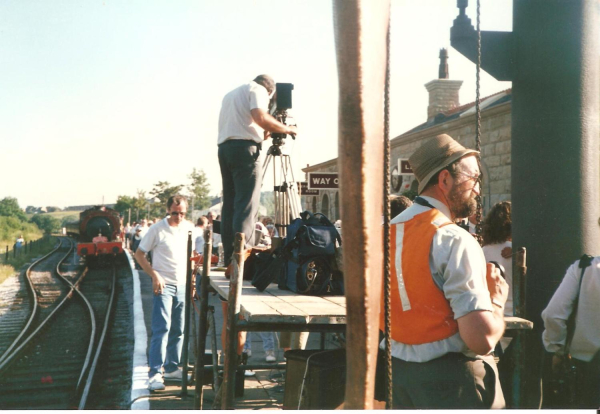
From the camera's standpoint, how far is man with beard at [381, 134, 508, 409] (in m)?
1.72

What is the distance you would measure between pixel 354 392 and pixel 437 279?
3.67ft

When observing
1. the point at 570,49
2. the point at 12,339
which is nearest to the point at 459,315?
the point at 570,49

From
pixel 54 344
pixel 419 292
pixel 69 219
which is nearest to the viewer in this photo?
pixel 419 292

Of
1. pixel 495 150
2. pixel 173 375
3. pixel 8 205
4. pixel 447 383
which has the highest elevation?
pixel 495 150

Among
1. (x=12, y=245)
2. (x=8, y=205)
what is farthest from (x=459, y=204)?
(x=12, y=245)

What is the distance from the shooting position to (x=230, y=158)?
3.58 meters

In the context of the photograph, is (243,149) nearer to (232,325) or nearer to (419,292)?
(232,325)

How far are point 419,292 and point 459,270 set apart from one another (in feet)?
0.46

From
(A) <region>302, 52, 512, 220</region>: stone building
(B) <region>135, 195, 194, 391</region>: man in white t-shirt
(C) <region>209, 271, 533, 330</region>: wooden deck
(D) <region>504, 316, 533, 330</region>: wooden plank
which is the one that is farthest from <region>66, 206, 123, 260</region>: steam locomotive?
(D) <region>504, 316, 533, 330</region>: wooden plank

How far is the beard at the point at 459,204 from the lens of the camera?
194 centimetres

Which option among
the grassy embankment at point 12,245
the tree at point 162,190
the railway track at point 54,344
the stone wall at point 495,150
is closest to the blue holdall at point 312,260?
the railway track at point 54,344

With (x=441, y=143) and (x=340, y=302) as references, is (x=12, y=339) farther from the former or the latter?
(x=441, y=143)

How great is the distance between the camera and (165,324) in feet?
18.6

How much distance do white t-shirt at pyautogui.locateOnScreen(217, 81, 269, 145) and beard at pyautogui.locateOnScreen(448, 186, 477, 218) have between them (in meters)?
1.69
